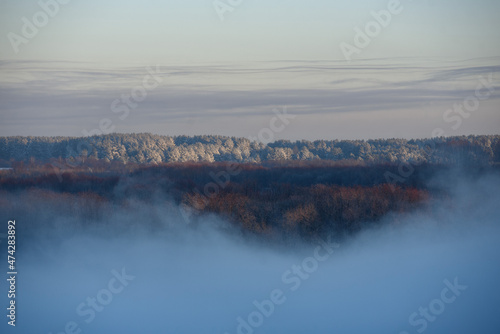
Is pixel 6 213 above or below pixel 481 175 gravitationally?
below

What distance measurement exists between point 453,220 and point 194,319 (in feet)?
75.3

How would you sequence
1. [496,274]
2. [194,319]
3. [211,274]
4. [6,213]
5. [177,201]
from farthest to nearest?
1. [177,201]
2. [6,213]
3. [211,274]
4. [496,274]
5. [194,319]

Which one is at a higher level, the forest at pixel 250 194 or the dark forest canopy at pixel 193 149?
the forest at pixel 250 194

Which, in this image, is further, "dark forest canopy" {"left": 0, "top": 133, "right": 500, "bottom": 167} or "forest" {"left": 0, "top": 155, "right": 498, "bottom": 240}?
"dark forest canopy" {"left": 0, "top": 133, "right": 500, "bottom": 167}

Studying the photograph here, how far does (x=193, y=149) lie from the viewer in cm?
11612

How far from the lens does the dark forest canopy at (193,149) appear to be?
9946cm

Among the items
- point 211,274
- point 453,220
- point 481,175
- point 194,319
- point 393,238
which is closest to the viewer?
point 194,319

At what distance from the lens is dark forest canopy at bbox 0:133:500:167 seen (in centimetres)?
9946

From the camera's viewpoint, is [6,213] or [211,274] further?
[6,213]

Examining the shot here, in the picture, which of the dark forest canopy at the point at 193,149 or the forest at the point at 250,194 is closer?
the forest at the point at 250,194

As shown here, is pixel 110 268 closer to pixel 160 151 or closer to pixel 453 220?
pixel 453 220

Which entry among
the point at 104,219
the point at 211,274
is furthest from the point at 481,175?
the point at 104,219

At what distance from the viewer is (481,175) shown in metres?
58.4

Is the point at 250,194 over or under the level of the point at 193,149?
over
